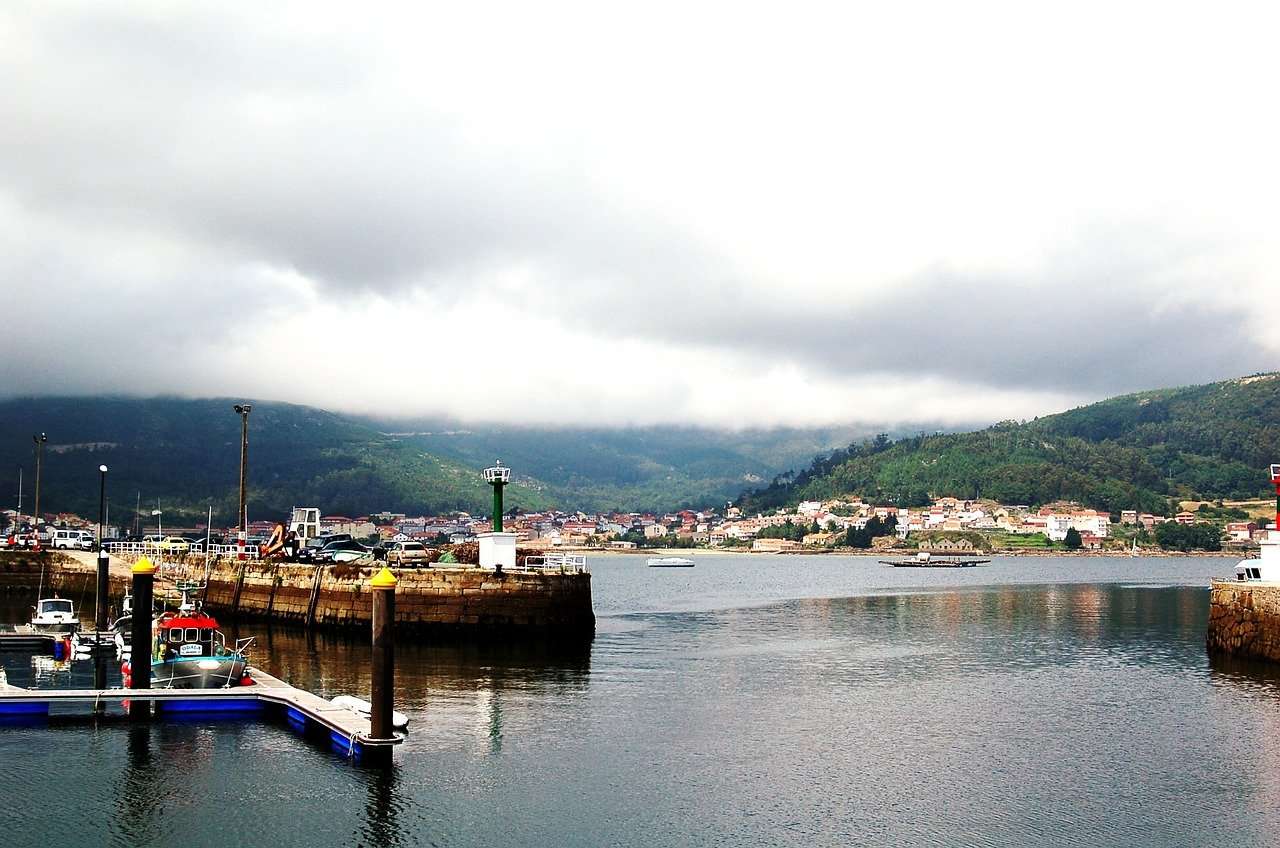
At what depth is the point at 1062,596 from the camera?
426 feet

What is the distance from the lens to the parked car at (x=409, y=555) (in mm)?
69481

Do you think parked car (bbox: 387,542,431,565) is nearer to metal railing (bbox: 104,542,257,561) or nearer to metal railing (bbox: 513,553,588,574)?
metal railing (bbox: 513,553,588,574)

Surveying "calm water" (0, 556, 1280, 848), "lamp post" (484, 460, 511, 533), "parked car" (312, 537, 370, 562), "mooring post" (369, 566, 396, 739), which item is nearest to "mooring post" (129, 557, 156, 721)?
"calm water" (0, 556, 1280, 848)

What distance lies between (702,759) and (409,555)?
4496 cm

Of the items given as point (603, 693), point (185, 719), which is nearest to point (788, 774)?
point (603, 693)

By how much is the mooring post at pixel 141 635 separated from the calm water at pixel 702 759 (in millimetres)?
2116

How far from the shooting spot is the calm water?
93.9 ft

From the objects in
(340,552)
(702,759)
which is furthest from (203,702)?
(340,552)

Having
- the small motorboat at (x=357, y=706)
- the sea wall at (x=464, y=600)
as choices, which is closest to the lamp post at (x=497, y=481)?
the sea wall at (x=464, y=600)

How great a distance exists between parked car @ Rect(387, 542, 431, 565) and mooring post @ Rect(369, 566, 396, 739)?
3448cm

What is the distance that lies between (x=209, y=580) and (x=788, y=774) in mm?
63678

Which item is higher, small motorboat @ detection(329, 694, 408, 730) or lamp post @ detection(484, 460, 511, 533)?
lamp post @ detection(484, 460, 511, 533)

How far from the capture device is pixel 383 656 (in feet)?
111

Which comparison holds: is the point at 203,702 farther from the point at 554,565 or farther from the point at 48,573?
the point at 48,573
